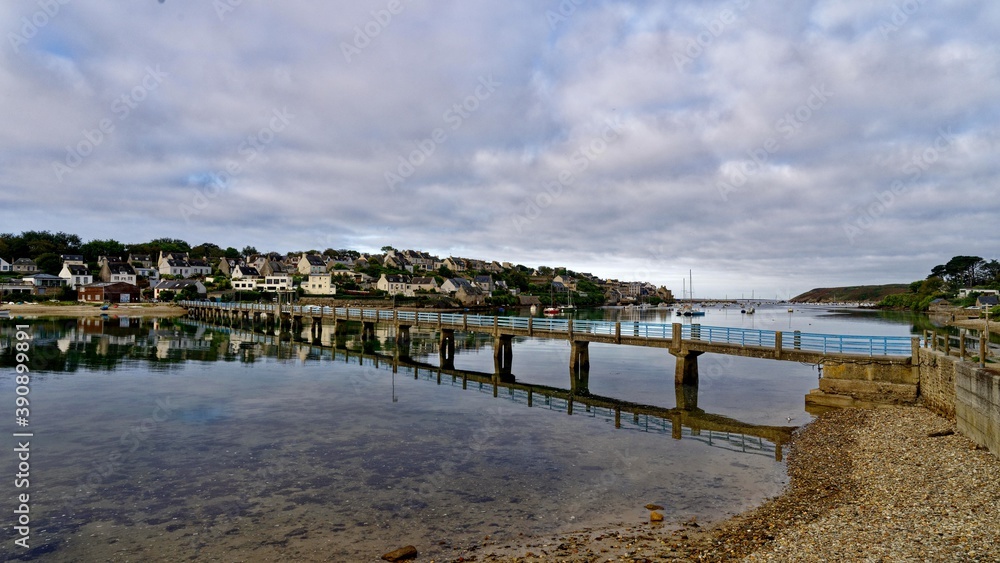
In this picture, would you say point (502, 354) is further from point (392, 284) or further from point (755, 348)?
point (392, 284)

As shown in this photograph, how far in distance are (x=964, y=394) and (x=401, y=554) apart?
17.2 metres

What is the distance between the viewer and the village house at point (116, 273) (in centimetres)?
12575

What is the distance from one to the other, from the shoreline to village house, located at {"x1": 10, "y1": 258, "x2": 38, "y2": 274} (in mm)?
42726

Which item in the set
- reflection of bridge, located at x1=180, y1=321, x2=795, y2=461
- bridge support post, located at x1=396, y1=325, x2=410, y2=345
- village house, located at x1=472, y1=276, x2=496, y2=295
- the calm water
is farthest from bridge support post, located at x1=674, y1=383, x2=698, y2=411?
village house, located at x1=472, y1=276, x2=496, y2=295

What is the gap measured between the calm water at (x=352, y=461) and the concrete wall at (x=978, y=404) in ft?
17.1

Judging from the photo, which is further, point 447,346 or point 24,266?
point 24,266

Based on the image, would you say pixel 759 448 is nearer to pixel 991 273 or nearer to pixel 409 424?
pixel 409 424

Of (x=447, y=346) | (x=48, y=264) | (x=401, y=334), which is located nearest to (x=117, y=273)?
(x=48, y=264)

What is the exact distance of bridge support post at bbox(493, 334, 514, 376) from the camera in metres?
36.2

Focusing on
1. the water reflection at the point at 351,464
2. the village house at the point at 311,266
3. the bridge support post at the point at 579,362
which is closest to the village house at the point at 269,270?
the village house at the point at 311,266

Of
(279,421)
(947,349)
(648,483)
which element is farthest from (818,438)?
(279,421)

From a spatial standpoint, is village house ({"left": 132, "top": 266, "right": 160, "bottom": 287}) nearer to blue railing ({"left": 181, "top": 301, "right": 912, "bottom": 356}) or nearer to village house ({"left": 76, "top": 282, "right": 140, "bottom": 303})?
village house ({"left": 76, "top": 282, "right": 140, "bottom": 303})

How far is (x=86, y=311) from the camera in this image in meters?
92.0

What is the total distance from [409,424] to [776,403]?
17.8 meters
